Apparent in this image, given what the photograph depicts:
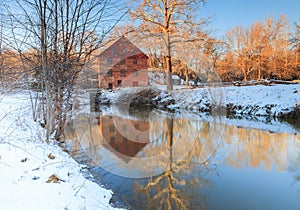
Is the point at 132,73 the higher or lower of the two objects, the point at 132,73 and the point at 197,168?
the higher

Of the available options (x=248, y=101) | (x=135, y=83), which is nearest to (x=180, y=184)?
(x=248, y=101)

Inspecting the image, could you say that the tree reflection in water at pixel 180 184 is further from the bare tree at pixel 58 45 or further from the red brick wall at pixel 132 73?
the red brick wall at pixel 132 73

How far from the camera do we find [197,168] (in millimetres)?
4211

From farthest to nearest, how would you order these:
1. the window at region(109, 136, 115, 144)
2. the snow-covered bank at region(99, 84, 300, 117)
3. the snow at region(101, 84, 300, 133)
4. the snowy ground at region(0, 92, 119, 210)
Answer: the snow-covered bank at region(99, 84, 300, 117) → the snow at region(101, 84, 300, 133) → the window at region(109, 136, 115, 144) → the snowy ground at region(0, 92, 119, 210)

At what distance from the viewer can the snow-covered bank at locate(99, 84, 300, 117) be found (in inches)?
426

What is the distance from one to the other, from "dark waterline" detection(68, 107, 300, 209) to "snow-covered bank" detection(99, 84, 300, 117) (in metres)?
4.28

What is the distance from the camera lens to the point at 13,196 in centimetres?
206

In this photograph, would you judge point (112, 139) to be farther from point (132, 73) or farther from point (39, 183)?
point (132, 73)

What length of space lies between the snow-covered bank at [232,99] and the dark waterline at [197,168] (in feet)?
14.0

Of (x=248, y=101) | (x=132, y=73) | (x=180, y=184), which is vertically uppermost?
(x=132, y=73)

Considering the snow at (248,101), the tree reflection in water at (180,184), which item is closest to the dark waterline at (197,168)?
the tree reflection in water at (180,184)

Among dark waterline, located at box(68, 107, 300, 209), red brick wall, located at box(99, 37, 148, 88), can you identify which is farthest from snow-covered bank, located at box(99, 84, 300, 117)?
dark waterline, located at box(68, 107, 300, 209)

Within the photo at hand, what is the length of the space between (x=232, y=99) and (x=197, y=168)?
9850mm

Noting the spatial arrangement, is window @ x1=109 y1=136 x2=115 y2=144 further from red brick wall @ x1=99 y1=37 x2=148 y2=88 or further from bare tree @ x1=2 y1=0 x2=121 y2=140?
red brick wall @ x1=99 y1=37 x2=148 y2=88
